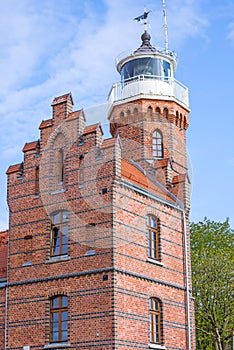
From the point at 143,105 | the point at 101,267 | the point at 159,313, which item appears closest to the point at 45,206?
the point at 101,267

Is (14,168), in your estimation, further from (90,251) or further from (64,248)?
(90,251)

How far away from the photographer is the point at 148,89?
3444cm

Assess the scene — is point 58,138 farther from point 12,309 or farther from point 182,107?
point 182,107

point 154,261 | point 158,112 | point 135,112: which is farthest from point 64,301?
point 158,112

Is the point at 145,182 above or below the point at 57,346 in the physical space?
above

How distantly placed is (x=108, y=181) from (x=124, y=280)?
13.0ft

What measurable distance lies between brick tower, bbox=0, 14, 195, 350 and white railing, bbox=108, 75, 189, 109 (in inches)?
300

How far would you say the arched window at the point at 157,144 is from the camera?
3372 centimetres

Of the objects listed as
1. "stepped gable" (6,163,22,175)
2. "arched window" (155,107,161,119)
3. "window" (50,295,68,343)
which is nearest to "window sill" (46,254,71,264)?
"window" (50,295,68,343)

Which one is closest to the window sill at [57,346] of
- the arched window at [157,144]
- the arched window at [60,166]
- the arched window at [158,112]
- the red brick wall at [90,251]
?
the red brick wall at [90,251]

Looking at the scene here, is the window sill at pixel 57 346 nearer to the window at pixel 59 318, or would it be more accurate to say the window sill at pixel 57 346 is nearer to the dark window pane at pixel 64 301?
the window at pixel 59 318

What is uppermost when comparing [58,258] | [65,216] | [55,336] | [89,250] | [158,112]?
[158,112]

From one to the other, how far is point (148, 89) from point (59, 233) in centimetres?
1308

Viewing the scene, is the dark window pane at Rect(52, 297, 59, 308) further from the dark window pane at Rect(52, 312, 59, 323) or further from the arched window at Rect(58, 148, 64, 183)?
the arched window at Rect(58, 148, 64, 183)
